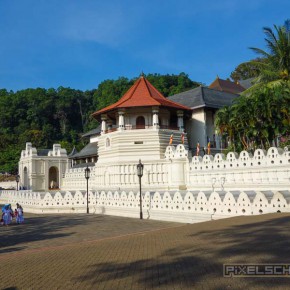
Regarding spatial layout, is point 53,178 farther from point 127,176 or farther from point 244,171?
point 244,171

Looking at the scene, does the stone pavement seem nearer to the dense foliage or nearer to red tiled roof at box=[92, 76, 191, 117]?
the dense foliage

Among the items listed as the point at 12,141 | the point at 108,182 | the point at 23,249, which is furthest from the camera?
the point at 12,141

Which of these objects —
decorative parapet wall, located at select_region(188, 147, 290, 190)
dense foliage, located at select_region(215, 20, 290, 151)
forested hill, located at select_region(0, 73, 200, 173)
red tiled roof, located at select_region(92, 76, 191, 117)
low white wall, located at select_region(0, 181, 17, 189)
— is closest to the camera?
decorative parapet wall, located at select_region(188, 147, 290, 190)

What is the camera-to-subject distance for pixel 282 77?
2450cm

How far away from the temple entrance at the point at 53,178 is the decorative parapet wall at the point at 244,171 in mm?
27826

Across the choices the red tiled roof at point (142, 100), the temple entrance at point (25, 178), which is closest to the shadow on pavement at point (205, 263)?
the red tiled roof at point (142, 100)

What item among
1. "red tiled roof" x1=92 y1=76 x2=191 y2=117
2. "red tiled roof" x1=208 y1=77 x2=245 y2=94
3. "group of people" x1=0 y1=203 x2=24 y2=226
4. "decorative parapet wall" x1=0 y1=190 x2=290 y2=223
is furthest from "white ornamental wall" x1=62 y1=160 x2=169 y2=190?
"red tiled roof" x1=208 y1=77 x2=245 y2=94

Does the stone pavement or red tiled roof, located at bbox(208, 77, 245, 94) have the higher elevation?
red tiled roof, located at bbox(208, 77, 245, 94)

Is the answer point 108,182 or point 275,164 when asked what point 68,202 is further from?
point 275,164

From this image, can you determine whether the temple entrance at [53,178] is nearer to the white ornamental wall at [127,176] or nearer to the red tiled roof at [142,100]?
the white ornamental wall at [127,176]

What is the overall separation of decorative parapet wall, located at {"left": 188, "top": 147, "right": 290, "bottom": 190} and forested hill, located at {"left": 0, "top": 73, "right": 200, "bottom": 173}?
45.4 metres

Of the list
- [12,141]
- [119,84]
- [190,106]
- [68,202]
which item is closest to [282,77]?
[190,106]

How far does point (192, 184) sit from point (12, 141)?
59648 millimetres

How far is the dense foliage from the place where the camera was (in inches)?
877
